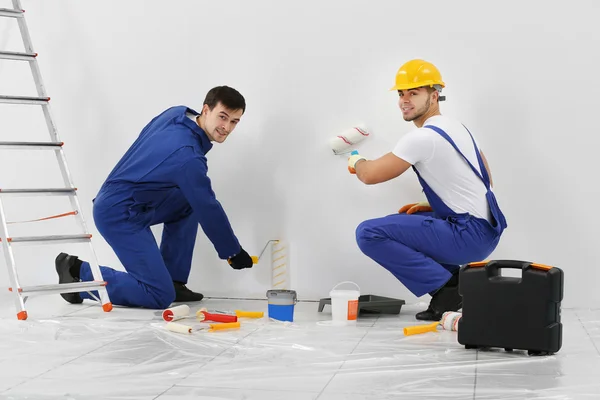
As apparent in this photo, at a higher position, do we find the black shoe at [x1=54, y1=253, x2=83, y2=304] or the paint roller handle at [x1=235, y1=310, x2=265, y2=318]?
the black shoe at [x1=54, y1=253, x2=83, y2=304]

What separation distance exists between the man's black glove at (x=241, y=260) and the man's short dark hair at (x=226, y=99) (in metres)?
0.72

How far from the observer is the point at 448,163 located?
3.41 m

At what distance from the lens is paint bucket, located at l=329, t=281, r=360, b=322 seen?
11.1 ft

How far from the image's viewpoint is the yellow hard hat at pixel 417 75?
3.55m

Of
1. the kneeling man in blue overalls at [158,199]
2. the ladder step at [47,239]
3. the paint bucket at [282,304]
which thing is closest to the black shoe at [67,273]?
the kneeling man in blue overalls at [158,199]

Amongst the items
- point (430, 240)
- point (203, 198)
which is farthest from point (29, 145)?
point (430, 240)

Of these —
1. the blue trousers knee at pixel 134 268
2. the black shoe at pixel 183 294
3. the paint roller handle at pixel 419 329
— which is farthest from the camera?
the black shoe at pixel 183 294

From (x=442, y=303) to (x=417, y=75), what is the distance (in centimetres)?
106

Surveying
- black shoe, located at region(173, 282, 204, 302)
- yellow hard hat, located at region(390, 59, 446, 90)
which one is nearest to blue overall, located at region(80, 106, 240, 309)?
black shoe, located at region(173, 282, 204, 302)

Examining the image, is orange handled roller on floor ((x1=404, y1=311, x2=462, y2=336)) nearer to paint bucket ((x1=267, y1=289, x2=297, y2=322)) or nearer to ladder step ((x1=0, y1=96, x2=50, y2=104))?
paint bucket ((x1=267, y1=289, x2=297, y2=322))

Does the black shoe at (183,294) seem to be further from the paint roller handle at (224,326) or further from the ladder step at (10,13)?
the ladder step at (10,13)

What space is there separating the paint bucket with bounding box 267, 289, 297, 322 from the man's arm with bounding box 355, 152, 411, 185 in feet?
2.12

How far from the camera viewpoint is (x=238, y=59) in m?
4.10

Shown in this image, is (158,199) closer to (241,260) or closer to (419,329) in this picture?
(241,260)
